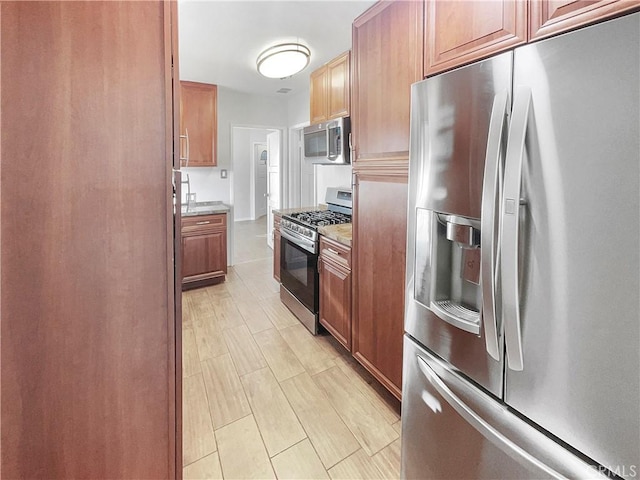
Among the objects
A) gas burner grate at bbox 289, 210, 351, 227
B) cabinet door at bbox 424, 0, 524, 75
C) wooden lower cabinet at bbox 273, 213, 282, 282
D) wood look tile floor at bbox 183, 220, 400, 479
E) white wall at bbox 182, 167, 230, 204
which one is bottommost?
wood look tile floor at bbox 183, 220, 400, 479

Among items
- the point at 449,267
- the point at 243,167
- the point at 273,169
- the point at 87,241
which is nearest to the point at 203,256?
the point at 273,169

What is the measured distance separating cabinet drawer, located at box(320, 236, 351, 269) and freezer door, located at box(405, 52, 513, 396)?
83 cm

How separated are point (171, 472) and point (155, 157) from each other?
0.99 meters

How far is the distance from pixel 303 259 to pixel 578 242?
7.20 ft

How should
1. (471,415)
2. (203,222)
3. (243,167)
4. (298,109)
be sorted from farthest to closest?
(243,167) → (298,109) → (203,222) → (471,415)

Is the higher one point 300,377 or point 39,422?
point 39,422

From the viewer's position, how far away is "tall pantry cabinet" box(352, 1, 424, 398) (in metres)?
1.55

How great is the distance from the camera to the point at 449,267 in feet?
4.00

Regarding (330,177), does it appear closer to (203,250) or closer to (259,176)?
(203,250)

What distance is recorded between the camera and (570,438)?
811mm

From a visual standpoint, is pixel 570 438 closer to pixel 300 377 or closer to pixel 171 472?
pixel 171 472

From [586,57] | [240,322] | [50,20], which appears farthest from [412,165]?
[240,322]

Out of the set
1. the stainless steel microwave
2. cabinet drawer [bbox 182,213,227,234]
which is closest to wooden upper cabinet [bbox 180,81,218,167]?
cabinet drawer [bbox 182,213,227,234]

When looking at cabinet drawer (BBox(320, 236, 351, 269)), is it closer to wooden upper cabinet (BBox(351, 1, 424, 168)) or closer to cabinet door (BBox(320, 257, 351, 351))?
cabinet door (BBox(320, 257, 351, 351))
